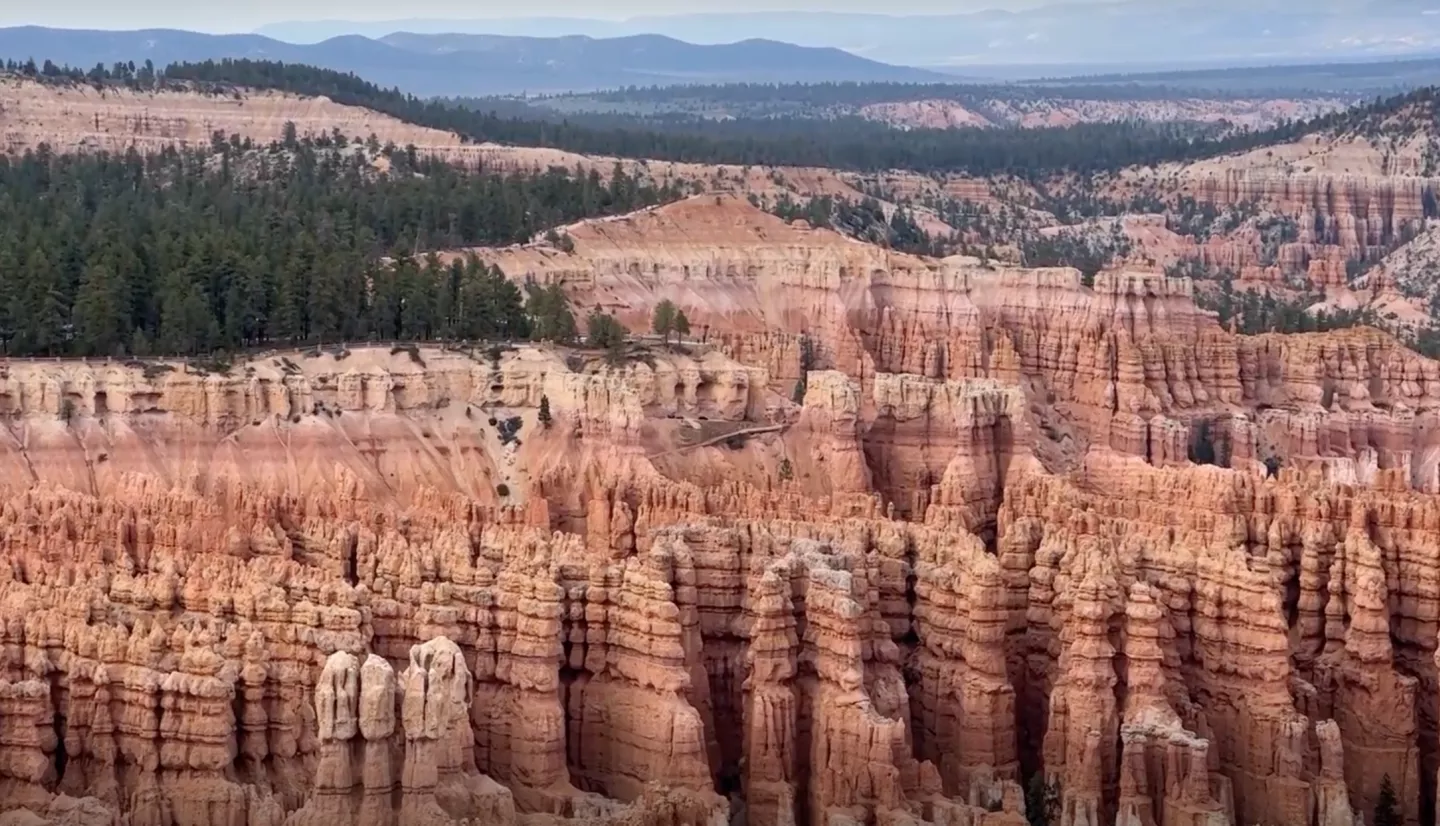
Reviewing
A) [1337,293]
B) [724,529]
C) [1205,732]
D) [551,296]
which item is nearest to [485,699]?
[724,529]

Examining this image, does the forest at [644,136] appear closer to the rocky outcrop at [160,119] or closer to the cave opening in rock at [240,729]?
the rocky outcrop at [160,119]

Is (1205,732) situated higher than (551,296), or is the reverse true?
(551,296)

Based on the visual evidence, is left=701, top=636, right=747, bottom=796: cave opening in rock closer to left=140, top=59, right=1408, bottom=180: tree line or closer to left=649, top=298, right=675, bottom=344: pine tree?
left=649, top=298, right=675, bottom=344: pine tree

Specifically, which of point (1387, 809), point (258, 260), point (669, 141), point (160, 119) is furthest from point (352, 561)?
point (669, 141)

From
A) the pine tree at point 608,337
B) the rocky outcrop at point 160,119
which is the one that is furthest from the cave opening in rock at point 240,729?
the rocky outcrop at point 160,119

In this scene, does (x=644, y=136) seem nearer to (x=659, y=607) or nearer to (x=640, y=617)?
(x=640, y=617)

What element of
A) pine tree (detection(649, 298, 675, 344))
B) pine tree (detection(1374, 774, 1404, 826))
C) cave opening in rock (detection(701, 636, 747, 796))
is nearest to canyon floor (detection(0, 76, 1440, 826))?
cave opening in rock (detection(701, 636, 747, 796))

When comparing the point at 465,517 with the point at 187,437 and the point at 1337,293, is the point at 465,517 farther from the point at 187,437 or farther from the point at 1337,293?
the point at 1337,293
